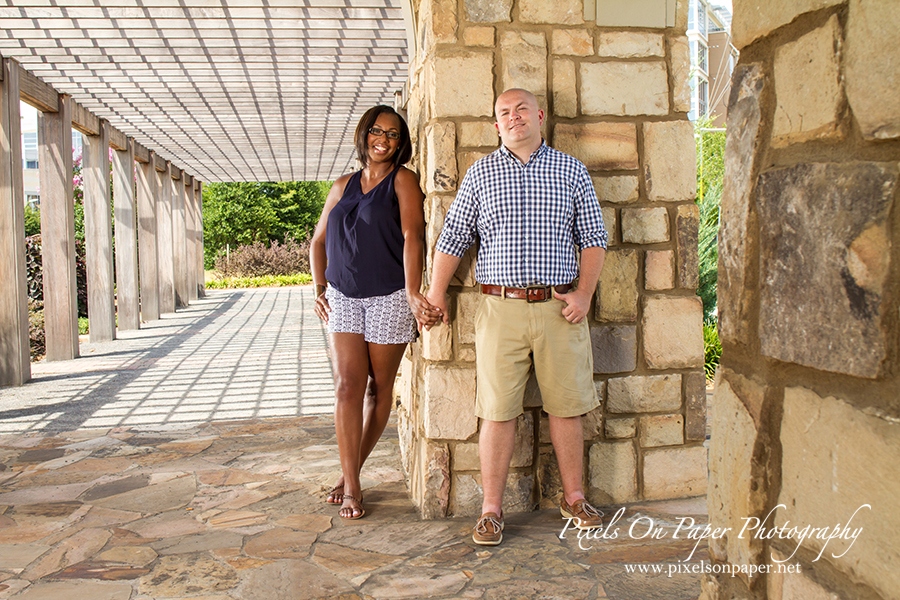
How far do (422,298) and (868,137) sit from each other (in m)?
2.21

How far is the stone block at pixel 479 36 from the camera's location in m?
3.05

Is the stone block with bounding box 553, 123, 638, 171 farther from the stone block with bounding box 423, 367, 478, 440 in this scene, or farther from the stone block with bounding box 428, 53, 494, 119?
the stone block with bounding box 423, 367, 478, 440

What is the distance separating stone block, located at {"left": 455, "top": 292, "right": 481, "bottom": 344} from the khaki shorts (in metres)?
0.19

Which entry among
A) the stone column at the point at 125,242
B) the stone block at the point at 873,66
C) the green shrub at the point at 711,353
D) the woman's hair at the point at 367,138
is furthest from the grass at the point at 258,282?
the stone block at the point at 873,66

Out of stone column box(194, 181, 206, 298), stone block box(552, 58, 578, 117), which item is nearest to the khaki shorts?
stone block box(552, 58, 578, 117)

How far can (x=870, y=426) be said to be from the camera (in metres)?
0.95

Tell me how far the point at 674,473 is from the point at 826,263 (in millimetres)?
2564

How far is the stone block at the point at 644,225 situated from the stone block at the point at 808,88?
83.2 inches

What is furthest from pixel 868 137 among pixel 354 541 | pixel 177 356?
pixel 177 356

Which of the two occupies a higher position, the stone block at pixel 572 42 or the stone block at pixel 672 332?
the stone block at pixel 572 42

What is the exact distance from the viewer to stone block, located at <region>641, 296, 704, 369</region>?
3322 millimetres

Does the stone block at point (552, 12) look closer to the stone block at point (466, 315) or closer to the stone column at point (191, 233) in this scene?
the stone block at point (466, 315)

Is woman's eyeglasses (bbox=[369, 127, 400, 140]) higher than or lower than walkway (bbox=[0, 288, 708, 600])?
higher

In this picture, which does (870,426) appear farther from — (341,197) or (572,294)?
(341,197)
